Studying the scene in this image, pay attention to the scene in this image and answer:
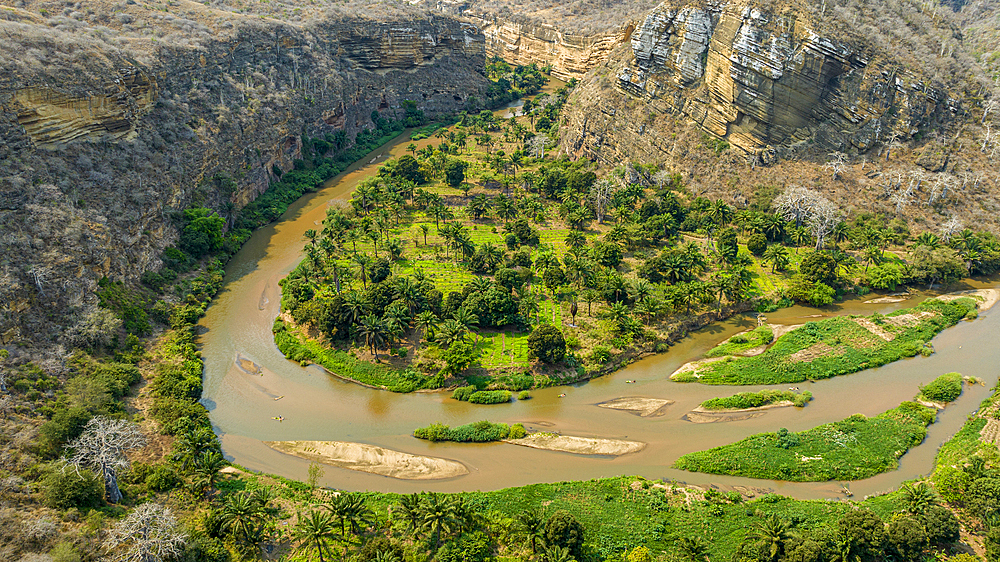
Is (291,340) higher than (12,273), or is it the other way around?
(12,273)

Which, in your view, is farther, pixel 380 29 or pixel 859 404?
pixel 380 29

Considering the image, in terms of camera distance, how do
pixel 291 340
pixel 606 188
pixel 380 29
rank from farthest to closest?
pixel 380 29 → pixel 606 188 → pixel 291 340

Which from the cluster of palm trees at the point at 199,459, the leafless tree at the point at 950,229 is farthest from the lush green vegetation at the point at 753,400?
the cluster of palm trees at the point at 199,459

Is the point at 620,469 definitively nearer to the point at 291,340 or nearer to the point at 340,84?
the point at 291,340

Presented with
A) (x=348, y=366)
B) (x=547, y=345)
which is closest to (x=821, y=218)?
(x=547, y=345)

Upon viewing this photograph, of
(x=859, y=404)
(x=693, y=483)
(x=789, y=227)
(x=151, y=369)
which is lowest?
(x=151, y=369)

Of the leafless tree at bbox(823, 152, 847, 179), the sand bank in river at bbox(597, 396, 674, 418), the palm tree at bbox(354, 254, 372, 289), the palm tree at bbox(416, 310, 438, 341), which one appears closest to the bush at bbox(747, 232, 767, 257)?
the leafless tree at bbox(823, 152, 847, 179)

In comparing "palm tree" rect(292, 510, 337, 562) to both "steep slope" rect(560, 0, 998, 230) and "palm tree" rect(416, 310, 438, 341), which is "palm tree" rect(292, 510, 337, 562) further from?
"steep slope" rect(560, 0, 998, 230)

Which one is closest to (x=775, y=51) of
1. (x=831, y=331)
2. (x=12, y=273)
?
(x=831, y=331)

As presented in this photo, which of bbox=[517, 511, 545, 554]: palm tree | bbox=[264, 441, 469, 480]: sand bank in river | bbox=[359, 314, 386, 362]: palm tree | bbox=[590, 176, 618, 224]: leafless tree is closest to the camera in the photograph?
bbox=[517, 511, 545, 554]: palm tree
